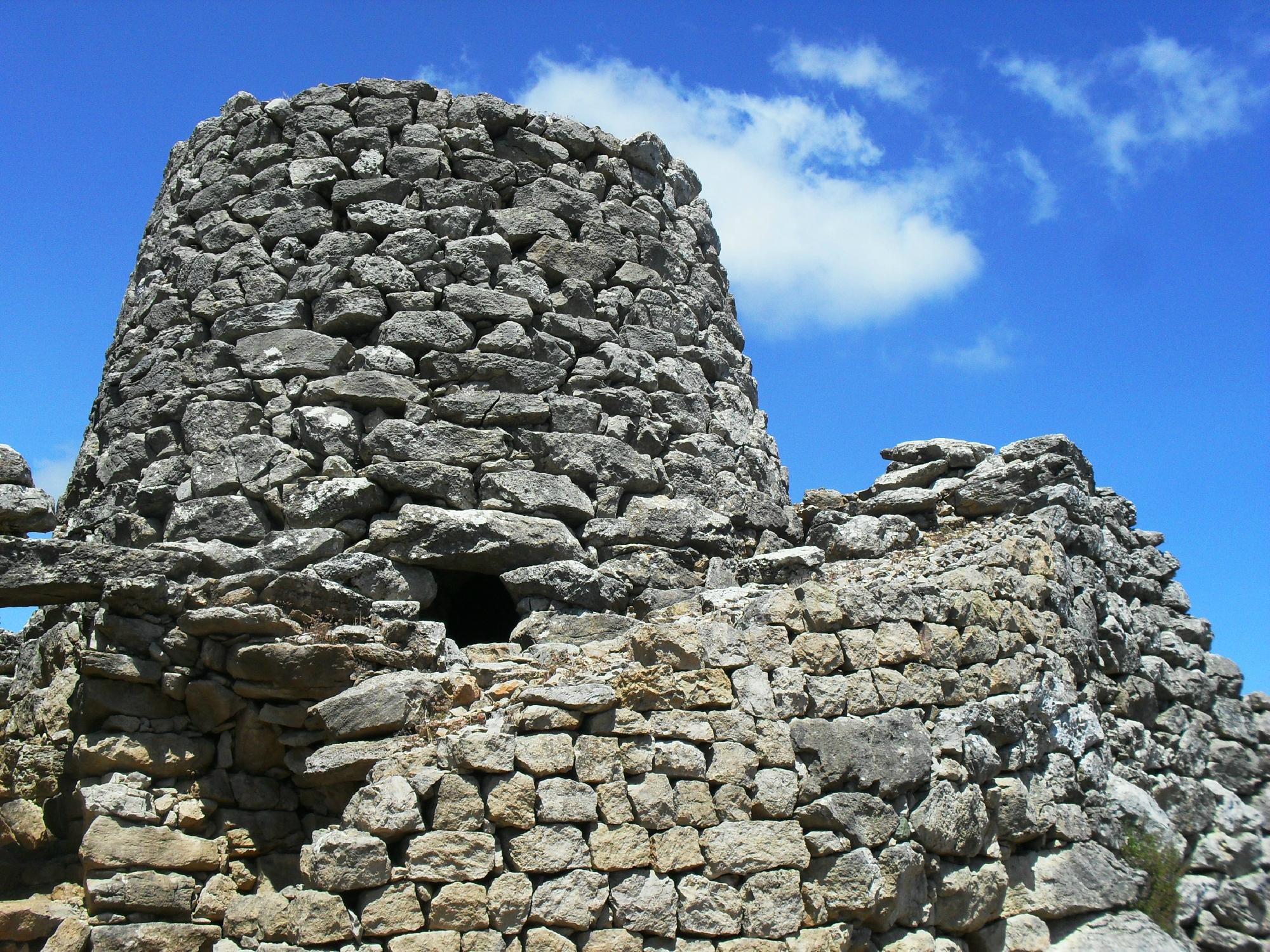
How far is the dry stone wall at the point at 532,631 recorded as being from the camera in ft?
16.6

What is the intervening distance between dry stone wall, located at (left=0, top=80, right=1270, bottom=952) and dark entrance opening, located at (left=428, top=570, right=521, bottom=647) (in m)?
0.03

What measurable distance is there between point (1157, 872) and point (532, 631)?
10.8 feet

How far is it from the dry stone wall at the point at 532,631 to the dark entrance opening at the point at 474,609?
0.03 meters

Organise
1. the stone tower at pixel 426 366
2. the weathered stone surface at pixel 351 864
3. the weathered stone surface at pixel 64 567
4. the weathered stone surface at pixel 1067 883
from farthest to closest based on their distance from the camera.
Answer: the stone tower at pixel 426 366 → the weathered stone surface at pixel 64 567 → the weathered stone surface at pixel 1067 883 → the weathered stone surface at pixel 351 864

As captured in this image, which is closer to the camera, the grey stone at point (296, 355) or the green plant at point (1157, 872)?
the green plant at point (1157, 872)

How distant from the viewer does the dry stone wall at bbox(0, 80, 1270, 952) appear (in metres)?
5.05

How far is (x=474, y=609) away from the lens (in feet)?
24.7

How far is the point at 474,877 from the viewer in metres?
4.77

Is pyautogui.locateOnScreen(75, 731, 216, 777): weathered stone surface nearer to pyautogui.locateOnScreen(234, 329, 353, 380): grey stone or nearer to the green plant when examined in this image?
pyautogui.locateOnScreen(234, 329, 353, 380): grey stone

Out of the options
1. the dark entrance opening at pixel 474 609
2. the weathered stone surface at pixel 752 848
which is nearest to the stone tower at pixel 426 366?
the dark entrance opening at pixel 474 609

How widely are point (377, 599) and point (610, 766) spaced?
1.87 metres

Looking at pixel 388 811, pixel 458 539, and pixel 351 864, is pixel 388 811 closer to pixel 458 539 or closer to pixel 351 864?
pixel 351 864

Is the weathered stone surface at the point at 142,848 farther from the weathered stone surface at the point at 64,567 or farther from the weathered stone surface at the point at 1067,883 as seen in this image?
the weathered stone surface at the point at 1067,883

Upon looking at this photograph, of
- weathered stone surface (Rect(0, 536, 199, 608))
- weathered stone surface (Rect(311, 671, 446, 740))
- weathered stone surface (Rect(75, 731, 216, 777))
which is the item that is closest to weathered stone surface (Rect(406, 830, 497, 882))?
weathered stone surface (Rect(311, 671, 446, 740))
